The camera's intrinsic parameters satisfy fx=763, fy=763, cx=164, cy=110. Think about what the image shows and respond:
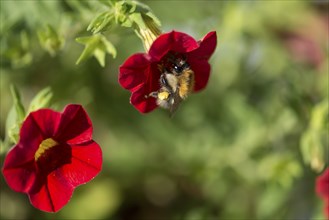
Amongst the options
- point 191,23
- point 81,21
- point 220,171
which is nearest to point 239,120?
point 220,171

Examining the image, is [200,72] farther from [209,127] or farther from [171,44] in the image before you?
[209,127]

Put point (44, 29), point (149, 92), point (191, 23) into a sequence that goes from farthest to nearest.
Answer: point (191, 23) < point (44, 29) < point (149, 92)

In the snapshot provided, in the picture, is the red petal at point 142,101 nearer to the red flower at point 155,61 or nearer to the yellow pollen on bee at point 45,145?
the red flower at point 155,61

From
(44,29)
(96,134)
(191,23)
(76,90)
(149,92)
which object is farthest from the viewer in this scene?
(96,134)

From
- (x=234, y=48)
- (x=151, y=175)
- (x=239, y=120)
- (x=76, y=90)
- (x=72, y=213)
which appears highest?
(x=234, y=48)

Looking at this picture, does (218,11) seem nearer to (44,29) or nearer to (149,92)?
(44,29)

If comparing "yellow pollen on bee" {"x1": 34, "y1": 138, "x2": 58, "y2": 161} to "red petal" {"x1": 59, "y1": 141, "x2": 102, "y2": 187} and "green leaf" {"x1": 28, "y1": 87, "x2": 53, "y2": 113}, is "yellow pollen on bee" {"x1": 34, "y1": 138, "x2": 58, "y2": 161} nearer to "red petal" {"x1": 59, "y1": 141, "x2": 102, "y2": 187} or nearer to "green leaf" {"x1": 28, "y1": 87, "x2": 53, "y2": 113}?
"red petal" {"x1": 59, "y1": 141, "x2": 102, "y2": 187}

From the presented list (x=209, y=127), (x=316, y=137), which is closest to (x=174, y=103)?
(x=316, y=137)

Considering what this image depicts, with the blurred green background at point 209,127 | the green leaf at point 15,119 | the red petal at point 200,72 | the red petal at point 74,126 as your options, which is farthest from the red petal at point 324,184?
the green leaf at point 15,119
